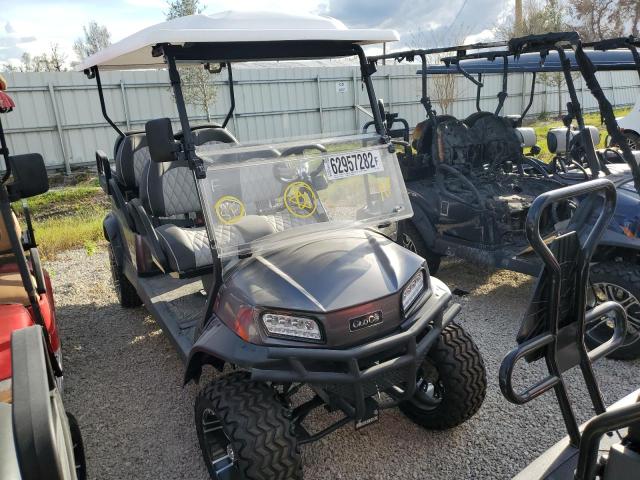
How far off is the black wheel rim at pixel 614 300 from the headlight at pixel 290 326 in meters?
1.89

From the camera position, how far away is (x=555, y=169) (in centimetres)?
531

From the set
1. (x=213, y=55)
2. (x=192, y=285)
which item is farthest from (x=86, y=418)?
(x=213, y=55)

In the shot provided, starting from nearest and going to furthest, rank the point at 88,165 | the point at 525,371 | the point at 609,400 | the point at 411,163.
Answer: the point at 609,400, the point at 525,371, the point at 411,163, the point at 88,165

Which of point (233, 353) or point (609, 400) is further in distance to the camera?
point (609, 400)

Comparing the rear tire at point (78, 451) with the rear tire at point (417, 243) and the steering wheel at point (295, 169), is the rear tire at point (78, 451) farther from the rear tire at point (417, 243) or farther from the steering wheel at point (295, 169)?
the rear tire at point (417, 243)

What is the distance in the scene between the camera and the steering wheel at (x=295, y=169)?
2.55 metres

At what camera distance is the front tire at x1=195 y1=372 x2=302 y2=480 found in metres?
1.97

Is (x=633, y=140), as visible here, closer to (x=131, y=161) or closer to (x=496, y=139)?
(x=496, y=139)

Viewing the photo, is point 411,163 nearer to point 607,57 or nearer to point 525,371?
point 607,57

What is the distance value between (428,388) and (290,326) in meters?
1.02

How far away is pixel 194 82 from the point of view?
11.2 m

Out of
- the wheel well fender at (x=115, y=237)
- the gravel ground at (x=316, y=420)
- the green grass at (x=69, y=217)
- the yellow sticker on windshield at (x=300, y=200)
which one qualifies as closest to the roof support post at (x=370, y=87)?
the yellow sticker on windshield at (x=300, y=200)

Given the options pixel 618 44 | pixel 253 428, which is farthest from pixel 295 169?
pixel 618 44

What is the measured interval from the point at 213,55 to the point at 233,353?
1.39 meters
